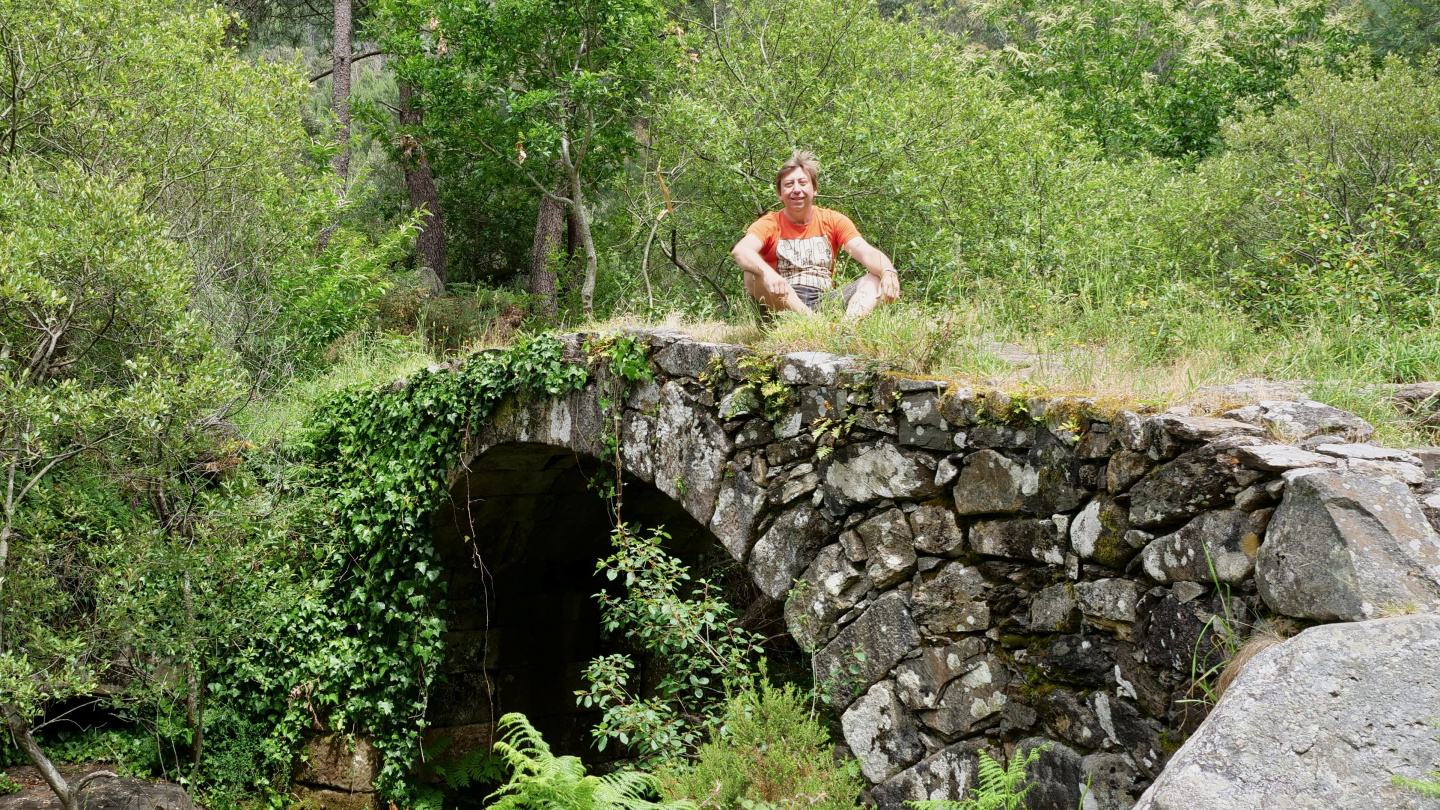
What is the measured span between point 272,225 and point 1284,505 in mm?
8613

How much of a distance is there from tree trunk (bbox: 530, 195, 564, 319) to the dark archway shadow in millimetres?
4128

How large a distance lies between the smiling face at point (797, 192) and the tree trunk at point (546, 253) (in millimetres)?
7141

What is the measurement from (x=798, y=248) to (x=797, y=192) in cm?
31

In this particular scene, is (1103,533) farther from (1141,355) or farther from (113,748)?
(113,748)

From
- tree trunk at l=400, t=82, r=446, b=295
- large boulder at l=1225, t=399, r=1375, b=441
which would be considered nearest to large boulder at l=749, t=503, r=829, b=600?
large boulder at l=1225, t=399, r=1375, b=441

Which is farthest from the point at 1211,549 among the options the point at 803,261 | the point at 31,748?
the point at 31,748

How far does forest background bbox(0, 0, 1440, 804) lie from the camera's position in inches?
203

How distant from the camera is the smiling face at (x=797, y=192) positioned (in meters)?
5.27

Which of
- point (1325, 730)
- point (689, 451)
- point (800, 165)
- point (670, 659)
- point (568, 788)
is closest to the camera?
point (1325, 730)

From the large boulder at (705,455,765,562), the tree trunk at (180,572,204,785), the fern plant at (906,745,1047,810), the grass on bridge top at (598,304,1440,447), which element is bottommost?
the tree trunk at (180,572,204,785)

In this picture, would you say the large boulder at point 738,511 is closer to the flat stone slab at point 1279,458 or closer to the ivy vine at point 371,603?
the flat stone slab at point 1279,458

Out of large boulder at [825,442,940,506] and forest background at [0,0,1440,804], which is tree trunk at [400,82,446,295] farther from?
large boulder at [825,442,940,506]

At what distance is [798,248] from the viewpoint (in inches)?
214

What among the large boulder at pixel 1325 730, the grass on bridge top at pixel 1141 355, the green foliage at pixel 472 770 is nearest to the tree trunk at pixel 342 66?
the green foliage at pixel 472 770
